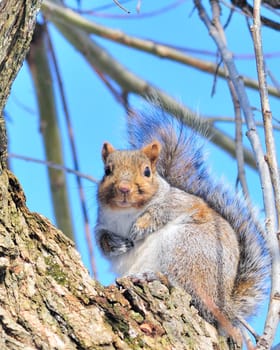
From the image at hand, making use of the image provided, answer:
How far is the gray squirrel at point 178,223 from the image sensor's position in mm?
2312

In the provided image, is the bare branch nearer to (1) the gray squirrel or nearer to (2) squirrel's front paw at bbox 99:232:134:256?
(1) the gray squirrel

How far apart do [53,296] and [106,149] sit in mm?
1119

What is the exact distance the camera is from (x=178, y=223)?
2504 mm

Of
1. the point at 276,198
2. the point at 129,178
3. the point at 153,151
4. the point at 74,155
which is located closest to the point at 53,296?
the point at 276,198

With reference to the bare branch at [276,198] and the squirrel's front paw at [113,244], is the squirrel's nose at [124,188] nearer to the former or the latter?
the squirrel's front paw at [113,244]

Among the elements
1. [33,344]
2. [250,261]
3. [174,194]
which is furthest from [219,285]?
[33,344]

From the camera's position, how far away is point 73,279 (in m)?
1.81

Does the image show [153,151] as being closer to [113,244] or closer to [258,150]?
[113,244]

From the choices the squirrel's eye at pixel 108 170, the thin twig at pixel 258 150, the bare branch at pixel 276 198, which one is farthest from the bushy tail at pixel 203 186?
the bare branch at pixel 276 198

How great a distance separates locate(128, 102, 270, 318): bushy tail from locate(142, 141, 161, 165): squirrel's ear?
0.13 meters

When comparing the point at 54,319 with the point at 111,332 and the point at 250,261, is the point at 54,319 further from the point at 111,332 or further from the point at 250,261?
the point at 250,261

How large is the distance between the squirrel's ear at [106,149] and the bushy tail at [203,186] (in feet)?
0.53

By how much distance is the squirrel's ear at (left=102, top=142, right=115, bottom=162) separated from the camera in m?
2.80

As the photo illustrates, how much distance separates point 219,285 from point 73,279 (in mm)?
633
